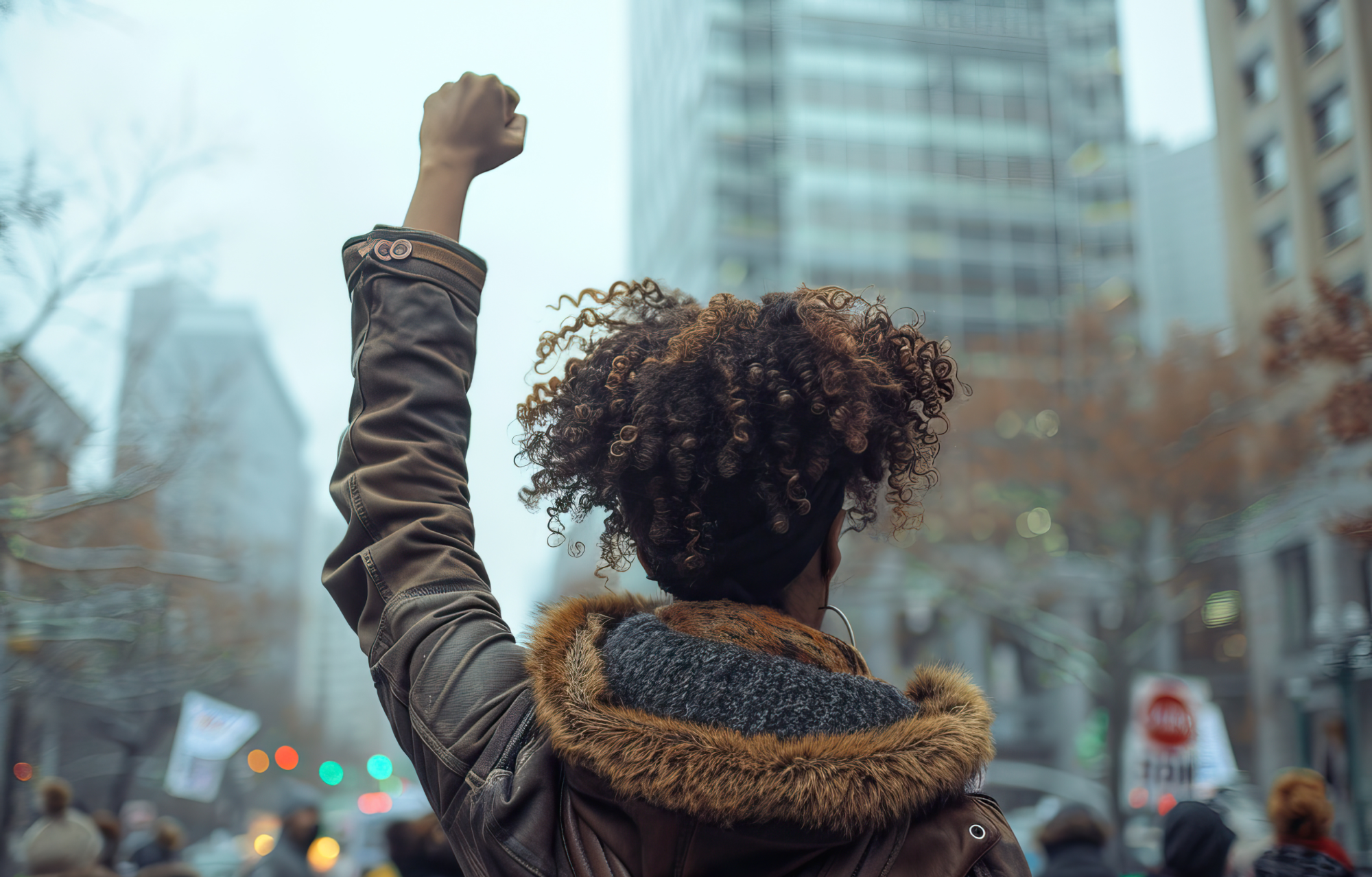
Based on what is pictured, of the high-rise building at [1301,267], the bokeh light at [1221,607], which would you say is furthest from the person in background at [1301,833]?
the bokeh light at [1221,607]

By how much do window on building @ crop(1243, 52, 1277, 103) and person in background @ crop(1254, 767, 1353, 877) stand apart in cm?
1119

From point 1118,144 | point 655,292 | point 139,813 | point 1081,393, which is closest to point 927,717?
point 655,292

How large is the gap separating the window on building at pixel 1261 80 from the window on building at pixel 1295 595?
8217 millimetres

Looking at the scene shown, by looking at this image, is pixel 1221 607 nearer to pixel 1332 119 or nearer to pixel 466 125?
pixel 1332 119

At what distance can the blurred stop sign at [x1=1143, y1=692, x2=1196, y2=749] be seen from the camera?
12.1 metres

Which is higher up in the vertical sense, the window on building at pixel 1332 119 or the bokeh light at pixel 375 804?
the window on building at pixel 1332 119

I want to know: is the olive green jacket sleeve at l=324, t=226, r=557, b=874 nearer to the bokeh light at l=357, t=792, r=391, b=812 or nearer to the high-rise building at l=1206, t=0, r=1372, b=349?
the high-rise building at l=1206, t=0, r=1372, b=349

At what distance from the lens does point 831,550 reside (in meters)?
1.56

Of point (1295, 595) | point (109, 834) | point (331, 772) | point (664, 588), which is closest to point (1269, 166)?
point (1295, 595)

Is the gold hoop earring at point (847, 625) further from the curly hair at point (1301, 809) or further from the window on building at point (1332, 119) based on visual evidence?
the window on building at point (1332, 119)

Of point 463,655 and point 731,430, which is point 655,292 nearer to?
point 731,430

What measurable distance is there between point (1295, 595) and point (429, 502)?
22207mm

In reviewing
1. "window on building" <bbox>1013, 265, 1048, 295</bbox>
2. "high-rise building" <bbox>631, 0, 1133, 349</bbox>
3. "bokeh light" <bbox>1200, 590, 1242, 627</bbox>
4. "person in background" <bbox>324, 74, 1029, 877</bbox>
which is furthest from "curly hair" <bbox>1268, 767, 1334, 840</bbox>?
"window on building" <bbox>1013, 265, 1048, 295</bbox>

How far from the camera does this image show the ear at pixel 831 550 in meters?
1.54
